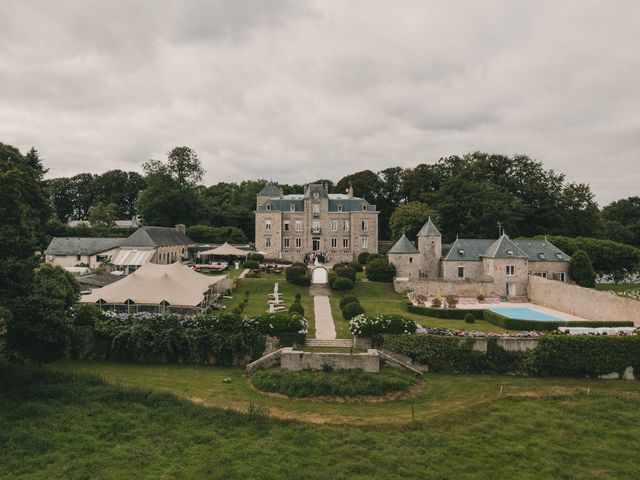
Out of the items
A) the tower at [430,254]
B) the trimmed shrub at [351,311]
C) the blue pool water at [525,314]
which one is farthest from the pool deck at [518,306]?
the trimmed shrub at [351,311]

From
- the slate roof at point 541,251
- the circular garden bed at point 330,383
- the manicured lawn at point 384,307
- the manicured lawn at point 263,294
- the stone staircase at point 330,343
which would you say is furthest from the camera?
the slate roof at point 541,251

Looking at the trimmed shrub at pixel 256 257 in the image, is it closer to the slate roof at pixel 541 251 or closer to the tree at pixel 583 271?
the slate roof at pixel 541 251

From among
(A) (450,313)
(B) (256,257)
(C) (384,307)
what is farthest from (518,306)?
(B) (256,257)

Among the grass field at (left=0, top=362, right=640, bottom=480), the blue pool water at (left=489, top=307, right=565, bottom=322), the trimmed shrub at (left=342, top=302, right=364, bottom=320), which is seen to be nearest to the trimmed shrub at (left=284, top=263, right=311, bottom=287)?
the trimmed shrub at (left=342, top=302, right=364, bottom=320)

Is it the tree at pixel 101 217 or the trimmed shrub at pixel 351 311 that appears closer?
the trimmed shrub at pixel 351 311

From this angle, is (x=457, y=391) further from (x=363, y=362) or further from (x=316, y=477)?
(x=316, y=477)

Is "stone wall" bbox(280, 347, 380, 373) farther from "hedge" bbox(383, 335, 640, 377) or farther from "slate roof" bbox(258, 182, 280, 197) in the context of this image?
"slate roof" bbox(258, 182, 280, 197)
